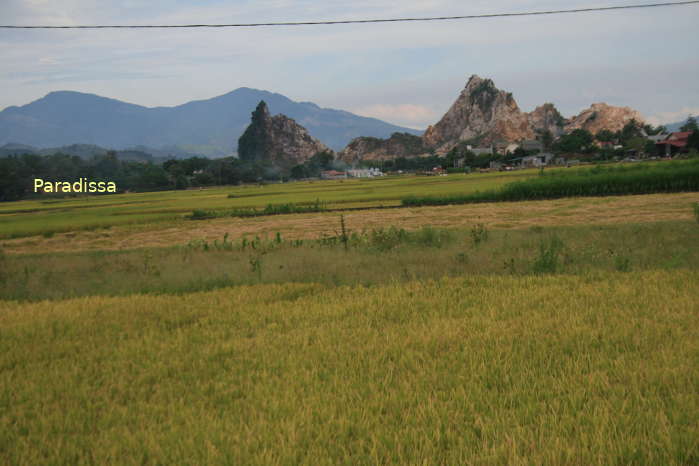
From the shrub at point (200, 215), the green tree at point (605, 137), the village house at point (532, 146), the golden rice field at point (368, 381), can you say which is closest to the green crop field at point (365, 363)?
the golden rice field at point (368, 381)

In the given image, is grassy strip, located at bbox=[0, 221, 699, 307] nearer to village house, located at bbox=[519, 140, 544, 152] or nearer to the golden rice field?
the golden rice field

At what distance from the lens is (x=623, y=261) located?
11.7 metres

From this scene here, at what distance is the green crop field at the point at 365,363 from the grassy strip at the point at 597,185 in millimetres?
27310

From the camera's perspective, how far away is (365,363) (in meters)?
6.15

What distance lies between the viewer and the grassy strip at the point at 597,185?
127 feet

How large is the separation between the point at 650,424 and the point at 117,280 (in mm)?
12992

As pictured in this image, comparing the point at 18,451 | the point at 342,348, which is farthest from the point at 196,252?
the point at 18,451

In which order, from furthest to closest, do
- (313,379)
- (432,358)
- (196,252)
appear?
(196,252), (432,358), (313,379)

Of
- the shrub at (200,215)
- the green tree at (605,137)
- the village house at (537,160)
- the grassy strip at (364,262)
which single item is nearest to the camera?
the grassy strip at (364,262)

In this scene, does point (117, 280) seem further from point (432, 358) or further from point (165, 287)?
point (432, 358)

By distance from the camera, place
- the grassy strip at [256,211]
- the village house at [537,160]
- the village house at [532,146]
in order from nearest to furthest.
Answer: the grassy strip at [256,211] → the village house at [537,160] → the village house at [532,146]

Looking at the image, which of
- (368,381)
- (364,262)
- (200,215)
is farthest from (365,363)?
(200,215)

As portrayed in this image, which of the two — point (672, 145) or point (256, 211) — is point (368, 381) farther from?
point (672, 145)

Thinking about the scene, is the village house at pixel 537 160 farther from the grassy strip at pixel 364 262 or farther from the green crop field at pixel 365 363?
the green crop field at pixel 365 363
